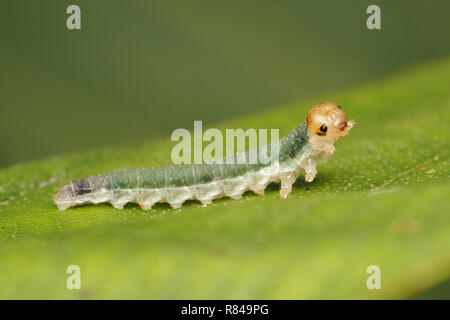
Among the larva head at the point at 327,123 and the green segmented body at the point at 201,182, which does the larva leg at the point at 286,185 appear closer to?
the green segmented body at the point at 201,182

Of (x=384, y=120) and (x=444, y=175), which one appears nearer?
(x=444, y=175)

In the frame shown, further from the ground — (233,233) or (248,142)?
(248,142)

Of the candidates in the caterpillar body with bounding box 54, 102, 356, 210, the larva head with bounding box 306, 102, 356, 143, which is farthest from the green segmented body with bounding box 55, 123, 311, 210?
the larva head with bounding box 306, 102, 356, 143

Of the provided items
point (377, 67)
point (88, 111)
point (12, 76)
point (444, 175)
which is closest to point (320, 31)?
point (377, 67)

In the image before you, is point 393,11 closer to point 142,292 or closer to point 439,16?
point 439,16

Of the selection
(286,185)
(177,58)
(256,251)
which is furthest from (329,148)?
(177,58)

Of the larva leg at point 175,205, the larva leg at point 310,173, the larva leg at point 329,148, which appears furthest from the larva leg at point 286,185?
the larva leg at point 175,205

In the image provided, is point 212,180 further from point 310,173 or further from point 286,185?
point 310,173
